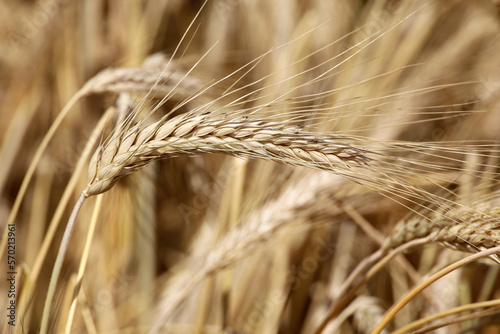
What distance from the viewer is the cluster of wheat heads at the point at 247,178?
34.2 inches

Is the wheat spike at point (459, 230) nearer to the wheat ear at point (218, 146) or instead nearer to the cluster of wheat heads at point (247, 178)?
the cluster of wheat heads at point (247, 178)

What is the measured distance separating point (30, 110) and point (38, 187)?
22 centimetres

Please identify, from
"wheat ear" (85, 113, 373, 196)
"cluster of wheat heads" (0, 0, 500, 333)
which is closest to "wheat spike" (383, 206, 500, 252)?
"cluster of wheat heads" (0, 0, 500, 333)

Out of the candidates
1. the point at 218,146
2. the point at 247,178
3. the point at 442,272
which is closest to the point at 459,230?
the point at 442,272

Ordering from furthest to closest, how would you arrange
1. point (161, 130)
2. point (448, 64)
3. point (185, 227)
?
point (185, 227), point (448, 64), point (161, 130)

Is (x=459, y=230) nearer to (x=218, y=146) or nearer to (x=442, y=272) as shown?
(x=442, y=272)

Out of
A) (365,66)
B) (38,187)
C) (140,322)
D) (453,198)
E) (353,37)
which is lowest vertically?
(140,322)

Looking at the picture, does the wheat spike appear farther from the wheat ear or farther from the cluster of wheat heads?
the wheat ear

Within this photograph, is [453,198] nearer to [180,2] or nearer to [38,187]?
[38,187]

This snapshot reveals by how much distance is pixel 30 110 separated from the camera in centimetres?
125

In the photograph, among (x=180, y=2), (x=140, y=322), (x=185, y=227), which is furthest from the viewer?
(x=180, y=2)

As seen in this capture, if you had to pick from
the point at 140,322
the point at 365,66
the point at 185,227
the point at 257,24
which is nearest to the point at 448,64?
the point at 365,66

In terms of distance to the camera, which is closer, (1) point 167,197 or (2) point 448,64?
(2) point 448,64

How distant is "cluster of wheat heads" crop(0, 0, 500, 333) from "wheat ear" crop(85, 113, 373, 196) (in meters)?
0.10
